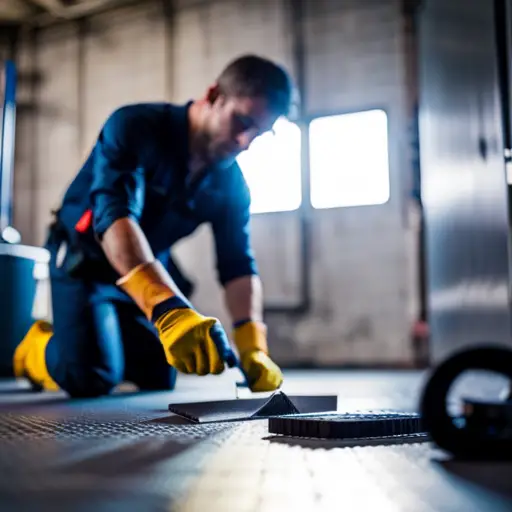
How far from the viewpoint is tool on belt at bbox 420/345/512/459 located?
796 mm

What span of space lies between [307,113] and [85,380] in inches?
116

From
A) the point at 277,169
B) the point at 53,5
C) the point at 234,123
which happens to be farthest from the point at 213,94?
the point at 53,5

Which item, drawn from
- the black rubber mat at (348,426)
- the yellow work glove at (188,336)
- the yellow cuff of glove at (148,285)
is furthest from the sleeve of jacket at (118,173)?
the black rubber mat at (348,426)

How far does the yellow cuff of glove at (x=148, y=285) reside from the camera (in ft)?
4.98

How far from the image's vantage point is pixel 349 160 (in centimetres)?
430

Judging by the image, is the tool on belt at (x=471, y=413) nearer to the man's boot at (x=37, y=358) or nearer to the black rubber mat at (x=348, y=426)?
the black rubber mat at (x=348, y=426)

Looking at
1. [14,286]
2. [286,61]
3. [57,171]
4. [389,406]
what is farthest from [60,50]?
[389,406]

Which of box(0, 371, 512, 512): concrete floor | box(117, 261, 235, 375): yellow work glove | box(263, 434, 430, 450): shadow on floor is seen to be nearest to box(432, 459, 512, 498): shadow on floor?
box(0, 371, 512, 512): concrete floor

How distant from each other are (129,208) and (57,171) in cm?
378

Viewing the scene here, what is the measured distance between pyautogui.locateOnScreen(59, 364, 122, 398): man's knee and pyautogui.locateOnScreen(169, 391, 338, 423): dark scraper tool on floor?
634 millimetres

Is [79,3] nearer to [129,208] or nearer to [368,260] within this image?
[368,260]

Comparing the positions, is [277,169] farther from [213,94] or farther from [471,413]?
[471,413]

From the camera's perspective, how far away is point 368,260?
14.1 ft

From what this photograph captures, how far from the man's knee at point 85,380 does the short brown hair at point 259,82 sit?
0.89 metres
